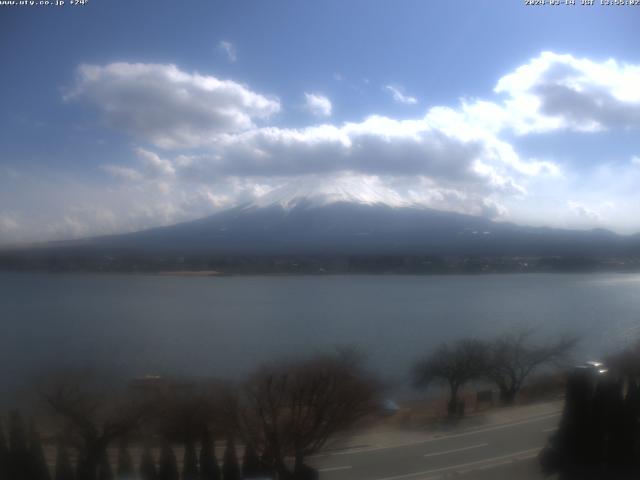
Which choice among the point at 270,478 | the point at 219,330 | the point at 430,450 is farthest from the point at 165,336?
the point at 430,450

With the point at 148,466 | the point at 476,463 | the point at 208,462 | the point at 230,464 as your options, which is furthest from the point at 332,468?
the point at 148,466

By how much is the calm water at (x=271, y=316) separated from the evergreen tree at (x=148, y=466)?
20.2 inches

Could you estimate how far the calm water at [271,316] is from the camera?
310 centimetres

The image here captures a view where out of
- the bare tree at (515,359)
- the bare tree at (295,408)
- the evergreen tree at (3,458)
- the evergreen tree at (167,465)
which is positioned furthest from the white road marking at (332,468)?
the evergreen tree at (3,458)

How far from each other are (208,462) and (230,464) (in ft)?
0.39

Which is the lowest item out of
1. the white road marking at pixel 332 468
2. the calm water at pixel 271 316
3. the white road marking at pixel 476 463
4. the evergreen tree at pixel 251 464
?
the white road marking at pixel 476 463

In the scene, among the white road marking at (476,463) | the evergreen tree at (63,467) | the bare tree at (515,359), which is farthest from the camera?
the bare tree at (515,359)

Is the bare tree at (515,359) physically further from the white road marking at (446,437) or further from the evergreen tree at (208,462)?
the evergreen tree at (208,462)

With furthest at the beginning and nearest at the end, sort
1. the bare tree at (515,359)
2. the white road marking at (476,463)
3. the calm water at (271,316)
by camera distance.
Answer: the bare tree at (515,359) < the calm water at (271,316) < the white road marking at (476,463)

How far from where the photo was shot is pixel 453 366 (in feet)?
10.5

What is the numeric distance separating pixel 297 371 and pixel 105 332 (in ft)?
4.94

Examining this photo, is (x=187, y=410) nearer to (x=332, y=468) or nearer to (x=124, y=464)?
(x=124, y=464)

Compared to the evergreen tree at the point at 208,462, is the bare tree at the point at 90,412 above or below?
above

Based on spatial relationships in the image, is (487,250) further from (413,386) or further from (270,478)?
(270,478)
